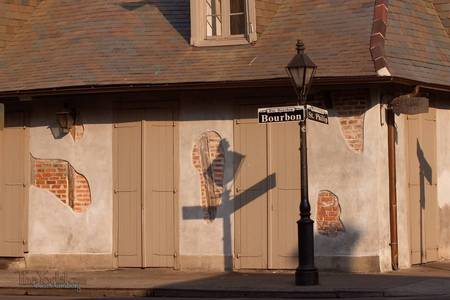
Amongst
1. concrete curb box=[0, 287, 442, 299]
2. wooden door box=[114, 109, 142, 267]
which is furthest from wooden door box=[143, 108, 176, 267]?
concrete curb box=[0, 287, 442, 299]

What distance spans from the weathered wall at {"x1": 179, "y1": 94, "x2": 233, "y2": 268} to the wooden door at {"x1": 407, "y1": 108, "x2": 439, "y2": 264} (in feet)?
11.1

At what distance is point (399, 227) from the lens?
19.6 m

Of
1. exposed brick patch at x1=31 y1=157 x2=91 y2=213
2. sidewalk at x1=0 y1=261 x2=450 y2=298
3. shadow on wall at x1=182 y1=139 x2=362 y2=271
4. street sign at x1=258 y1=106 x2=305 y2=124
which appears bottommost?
sidewalk at x1=0 y1=261 x2=450 y2=298

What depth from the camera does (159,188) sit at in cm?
2038

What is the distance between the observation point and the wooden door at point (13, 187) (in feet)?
69.6

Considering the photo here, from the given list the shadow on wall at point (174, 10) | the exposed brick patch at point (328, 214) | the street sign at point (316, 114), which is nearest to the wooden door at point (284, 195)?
the exposed brick patch at point (328, 214)

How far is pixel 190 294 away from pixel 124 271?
11.7 ft

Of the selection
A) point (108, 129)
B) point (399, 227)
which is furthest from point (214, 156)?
point (399, 227)

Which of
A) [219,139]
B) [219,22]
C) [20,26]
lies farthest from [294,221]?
[20,26]

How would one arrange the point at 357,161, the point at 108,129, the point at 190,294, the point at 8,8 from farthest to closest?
1. the point at 8,8
2. the point at 108,129
3. the point at 357,161
4. the point at 190,294

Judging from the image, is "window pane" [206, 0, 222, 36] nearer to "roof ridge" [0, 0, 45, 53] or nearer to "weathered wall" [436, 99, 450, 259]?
"roof ridge" [0, 0, 45, 53]

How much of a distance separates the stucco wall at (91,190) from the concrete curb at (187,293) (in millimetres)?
3102

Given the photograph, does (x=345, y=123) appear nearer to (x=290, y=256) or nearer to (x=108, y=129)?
(x=290, y=256)

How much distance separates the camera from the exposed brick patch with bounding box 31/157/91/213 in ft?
68.3
